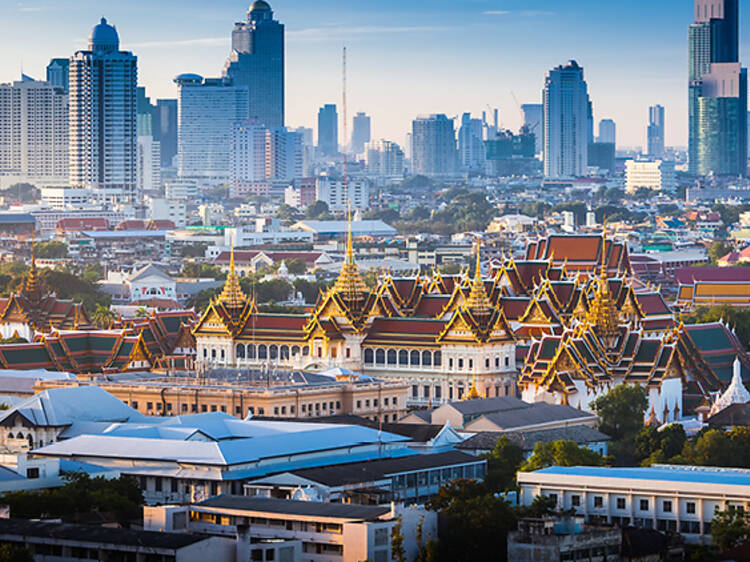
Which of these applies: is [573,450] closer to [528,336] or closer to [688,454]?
[688,454]

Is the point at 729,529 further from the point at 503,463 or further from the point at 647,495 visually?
the point at 503,463

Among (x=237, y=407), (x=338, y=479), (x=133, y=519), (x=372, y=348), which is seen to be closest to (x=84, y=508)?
(x=133, y=519)

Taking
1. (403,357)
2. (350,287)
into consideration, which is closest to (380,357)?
(403,357)

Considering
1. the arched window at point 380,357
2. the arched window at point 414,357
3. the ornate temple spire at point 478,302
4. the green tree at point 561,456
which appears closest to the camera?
the green tree at point 561,456

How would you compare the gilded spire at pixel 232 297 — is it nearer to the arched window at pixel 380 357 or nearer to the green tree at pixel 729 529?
the arched window at pixel 380 357

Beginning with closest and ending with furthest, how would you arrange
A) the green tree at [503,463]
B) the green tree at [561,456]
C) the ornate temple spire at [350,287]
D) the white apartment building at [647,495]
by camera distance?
the white apartment building at [647,495] → the green tree at [503,463] → the green tree at [561,456] → the ornate temple spire at [350,287]

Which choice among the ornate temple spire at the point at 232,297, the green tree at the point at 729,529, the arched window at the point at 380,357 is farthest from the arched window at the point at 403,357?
the green tree at the point at 729,529

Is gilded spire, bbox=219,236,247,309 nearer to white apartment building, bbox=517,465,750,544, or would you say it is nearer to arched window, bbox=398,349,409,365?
arched window, bbox=398,349,409,365
